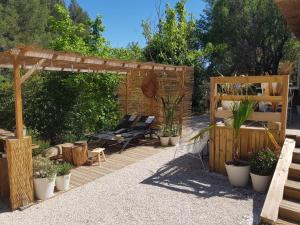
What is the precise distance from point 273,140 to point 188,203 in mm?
1914

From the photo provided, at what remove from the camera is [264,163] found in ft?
15.7

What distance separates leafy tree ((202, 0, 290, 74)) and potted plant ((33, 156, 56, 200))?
13395mm

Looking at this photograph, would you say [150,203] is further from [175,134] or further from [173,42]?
[173,42]

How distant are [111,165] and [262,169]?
10.5 ft

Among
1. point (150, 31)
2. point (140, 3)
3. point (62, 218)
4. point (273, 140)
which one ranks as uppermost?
point (140, 3)

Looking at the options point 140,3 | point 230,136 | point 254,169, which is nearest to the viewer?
point 254,169

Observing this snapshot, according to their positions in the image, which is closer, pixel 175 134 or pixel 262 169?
pixel 262 169

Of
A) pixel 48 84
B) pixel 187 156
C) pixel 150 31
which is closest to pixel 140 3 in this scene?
pixel 150 31

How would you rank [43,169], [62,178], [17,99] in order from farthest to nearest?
[62,178], [43,169], [17,99]

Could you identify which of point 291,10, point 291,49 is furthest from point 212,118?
point 291,49

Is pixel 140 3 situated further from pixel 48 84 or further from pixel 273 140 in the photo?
pixel 273 140

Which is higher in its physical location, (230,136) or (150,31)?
(150,31)

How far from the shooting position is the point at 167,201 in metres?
4.54

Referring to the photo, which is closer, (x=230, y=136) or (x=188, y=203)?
(x=188, y=203)
